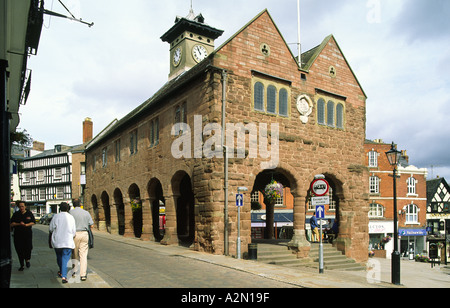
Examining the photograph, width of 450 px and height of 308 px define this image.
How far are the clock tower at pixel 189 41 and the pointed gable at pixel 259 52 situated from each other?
14.9 metres

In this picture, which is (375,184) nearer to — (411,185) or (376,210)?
(376,210)

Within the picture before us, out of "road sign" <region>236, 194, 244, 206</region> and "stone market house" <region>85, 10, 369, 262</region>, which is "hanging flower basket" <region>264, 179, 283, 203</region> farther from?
"road sign" <region>236, 194, 244, 206</region>

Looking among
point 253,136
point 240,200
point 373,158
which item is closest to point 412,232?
point 373,158

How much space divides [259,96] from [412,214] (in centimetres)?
3296

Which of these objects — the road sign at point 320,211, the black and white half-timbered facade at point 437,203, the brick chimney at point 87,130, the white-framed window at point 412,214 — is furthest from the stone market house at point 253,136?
the black and white half-timbered facade at point 437,203

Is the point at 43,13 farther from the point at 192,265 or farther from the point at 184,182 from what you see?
the point at 184,182

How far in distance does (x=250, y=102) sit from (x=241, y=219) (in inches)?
185

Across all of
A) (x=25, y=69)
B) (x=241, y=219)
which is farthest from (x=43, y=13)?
(x=241, y=219)

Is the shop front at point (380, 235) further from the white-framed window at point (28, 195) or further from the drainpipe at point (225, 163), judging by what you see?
the white-framed window at point (28, 195)

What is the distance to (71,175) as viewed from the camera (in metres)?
56.6

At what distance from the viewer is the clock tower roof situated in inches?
1315

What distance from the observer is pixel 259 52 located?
17.6 meters

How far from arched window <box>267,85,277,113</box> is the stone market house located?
0.15 feet

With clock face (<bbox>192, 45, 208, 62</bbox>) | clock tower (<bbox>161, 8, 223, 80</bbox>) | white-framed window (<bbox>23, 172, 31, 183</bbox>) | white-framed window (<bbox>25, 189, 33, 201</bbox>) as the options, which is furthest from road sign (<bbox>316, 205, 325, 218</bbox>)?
white-framed window (<bbox>23, 172, 31, 183</bbox>)
